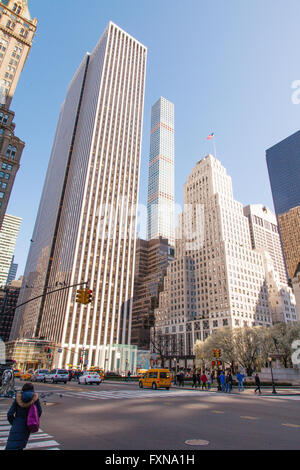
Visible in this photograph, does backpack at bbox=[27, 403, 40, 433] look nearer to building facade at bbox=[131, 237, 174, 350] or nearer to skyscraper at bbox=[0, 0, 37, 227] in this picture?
skyscraper at bbox=[0, 0, 37, 227]

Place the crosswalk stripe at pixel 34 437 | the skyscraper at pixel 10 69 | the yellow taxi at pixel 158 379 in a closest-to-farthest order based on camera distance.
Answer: the crosswalk stripe at pixel 34 437 < the yellow taxi at pixel 158 379 < the skyscraper at pixel 10 69

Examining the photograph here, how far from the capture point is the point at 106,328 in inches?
4080

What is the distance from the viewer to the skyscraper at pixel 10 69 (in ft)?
238

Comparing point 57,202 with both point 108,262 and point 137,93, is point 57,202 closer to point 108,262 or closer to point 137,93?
point 108,262

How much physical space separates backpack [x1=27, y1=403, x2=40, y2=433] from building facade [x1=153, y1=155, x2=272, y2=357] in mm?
109257

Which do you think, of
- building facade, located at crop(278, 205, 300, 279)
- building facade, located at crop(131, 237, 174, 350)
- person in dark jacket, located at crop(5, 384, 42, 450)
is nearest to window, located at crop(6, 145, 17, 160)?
person in dark jacket, located at crop(5, 384, 42, 450)

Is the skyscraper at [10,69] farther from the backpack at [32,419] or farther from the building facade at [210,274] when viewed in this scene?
the building facade at [210,274]

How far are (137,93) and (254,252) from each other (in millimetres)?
93660

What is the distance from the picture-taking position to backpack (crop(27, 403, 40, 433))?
570cm

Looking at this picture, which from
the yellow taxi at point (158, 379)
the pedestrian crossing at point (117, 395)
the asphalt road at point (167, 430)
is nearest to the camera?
the asphalt road at point (167, 430)

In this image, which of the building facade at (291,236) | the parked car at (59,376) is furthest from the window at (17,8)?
the building facade at (291,236)

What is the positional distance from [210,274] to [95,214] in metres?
54.2

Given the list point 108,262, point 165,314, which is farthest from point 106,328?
point 165,314

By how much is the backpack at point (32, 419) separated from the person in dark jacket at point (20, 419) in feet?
0.33
